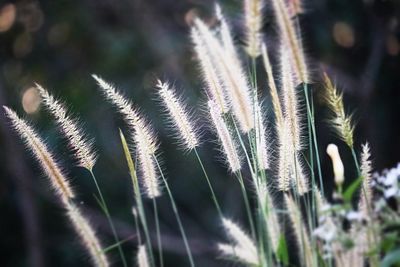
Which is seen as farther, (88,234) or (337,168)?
(88,234)

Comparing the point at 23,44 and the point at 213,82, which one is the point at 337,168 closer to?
the point at 213,82

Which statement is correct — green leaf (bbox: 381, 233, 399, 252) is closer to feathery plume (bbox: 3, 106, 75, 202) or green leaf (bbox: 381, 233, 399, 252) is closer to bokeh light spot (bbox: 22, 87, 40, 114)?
feathery plume (bbox: 3, 106, 75, 202)

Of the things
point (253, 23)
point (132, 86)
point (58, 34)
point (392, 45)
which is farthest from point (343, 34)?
point (253, 23)

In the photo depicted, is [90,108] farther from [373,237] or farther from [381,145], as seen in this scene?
[373,237]

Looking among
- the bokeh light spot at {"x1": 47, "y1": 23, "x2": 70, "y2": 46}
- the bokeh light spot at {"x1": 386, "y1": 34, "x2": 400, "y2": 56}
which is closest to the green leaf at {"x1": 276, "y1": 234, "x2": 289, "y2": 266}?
the bokeh light spot at {"x1": 386, "y1": 34, "x2": 400, "y2": 56}

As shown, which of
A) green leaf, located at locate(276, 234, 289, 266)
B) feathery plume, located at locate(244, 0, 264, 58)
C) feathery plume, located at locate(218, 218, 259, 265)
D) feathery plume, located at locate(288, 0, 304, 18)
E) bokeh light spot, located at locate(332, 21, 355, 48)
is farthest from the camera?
bokeh light spot, located at locate(332, 21, 355, 48)

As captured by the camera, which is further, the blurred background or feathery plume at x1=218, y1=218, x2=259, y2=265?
the blurred background

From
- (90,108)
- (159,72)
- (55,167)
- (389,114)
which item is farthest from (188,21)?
(55,167)

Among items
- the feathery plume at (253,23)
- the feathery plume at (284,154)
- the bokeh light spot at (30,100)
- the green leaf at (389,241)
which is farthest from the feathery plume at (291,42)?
the bokeh light spot at (30,100)
